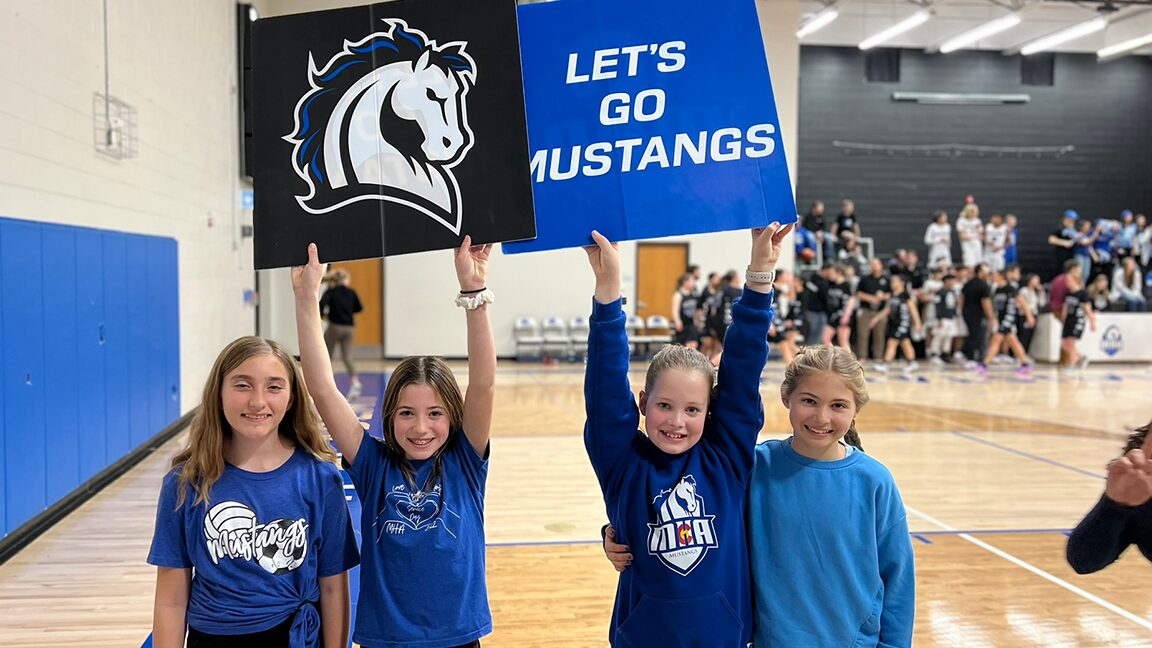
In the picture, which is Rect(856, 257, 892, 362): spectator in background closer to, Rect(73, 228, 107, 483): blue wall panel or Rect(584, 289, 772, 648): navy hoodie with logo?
Rect(73, 228, 107, 483): blue wall panel

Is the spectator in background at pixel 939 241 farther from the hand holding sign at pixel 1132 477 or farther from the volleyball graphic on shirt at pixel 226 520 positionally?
the volleyball graphic on shirt at pixel 226 520

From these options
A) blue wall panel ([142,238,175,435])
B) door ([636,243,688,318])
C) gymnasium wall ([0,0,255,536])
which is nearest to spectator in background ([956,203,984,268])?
door ([636,243,688,318])

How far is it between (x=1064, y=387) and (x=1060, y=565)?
8861 mm

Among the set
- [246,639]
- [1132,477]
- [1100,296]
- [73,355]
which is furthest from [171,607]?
[1100,296]

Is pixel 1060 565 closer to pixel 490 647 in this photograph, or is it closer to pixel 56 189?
pixel 490 647

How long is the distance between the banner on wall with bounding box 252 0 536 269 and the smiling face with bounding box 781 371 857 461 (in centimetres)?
74

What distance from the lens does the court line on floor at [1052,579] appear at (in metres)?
4.18

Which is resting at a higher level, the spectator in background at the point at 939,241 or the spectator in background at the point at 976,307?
the spectator in background at the point at 939,241

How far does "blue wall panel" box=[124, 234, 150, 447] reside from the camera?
23.4ft

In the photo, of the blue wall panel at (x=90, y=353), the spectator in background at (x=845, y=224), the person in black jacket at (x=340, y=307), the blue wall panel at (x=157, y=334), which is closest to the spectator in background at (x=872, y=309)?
the spectator in background at (x=845, y=224)

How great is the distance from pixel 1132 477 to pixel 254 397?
72.6 inches

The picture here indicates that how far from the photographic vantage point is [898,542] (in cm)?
202

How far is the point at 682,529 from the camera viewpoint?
6.53 feet

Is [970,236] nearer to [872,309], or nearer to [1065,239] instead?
[1065,239]
